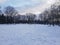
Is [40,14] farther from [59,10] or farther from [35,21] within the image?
[59,10]

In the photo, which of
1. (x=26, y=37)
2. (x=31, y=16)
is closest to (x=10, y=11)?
(x=31, y=16)

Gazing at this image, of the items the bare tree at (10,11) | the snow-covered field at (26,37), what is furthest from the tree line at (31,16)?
the snow-covered field at (26,37)

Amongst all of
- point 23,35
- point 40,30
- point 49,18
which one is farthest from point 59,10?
point 40,30

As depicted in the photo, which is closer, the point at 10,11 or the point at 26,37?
the point at 10,11

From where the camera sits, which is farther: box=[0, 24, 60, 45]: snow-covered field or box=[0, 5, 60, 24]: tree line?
box=[0, 5, 60, 24]: tree line

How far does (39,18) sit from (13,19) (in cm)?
55

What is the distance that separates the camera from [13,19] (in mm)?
4355

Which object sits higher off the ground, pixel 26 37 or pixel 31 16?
pixel 31 16

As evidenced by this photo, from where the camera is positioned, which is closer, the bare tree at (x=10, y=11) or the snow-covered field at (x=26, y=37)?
the snow-covered field at (x=26, y=37)

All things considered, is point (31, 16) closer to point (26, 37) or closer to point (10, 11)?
point (10, 11)

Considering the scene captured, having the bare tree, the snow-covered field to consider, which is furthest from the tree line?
the snow-covered field

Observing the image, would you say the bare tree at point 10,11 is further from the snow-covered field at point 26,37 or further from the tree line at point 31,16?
the snow-covered field at point 26,37

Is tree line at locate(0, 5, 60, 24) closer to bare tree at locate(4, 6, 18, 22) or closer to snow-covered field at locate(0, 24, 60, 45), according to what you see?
bare tree at locate(4, 6, 18, 22)

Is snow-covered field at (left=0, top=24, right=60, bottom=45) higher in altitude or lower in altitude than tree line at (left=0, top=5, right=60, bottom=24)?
lower
